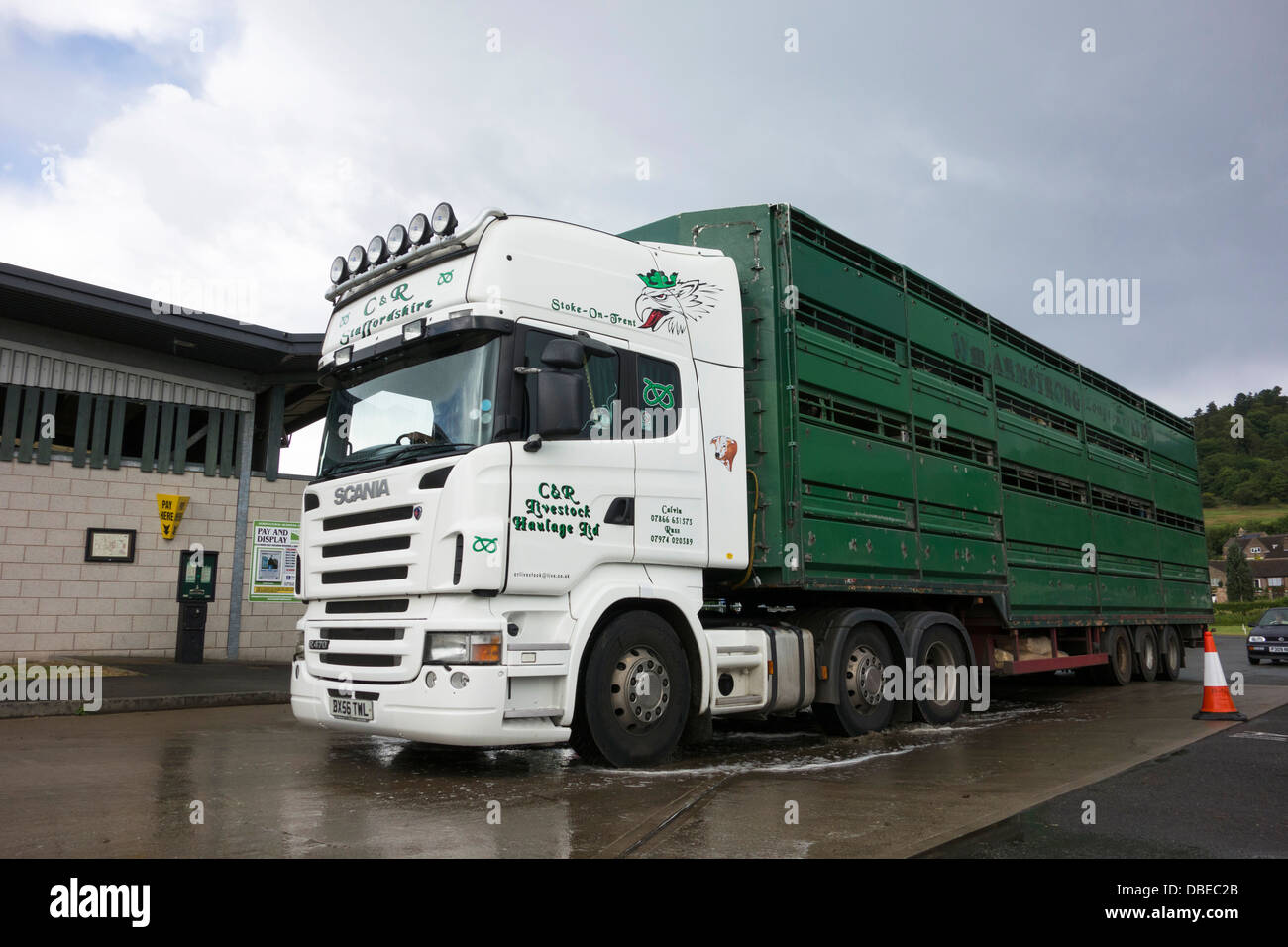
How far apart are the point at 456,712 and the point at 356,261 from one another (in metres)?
3.63

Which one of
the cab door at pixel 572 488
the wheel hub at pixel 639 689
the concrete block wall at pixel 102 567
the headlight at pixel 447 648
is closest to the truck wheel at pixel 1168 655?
the wheel hub at pixel 639 689

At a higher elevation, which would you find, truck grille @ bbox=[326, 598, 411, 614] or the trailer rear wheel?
truck grille @ bbox=[326, 598, 411, 614]

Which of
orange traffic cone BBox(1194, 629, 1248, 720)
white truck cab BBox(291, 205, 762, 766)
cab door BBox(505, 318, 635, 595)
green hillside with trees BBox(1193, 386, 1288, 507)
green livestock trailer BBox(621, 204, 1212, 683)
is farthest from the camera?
green hillside with trees BBox(1193, 386, 1288, 507)

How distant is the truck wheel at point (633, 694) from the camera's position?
6.04 m

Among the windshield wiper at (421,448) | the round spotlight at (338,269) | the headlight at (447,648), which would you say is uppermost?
the round spotlight at (338,269)

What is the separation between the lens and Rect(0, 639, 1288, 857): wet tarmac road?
4.26 meters

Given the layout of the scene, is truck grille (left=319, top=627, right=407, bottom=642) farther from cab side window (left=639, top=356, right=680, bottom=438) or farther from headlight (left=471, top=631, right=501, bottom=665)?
cab side window (left=639, top=356, right=680, bottom=438)

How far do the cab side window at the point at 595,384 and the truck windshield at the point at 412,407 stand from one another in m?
0.25

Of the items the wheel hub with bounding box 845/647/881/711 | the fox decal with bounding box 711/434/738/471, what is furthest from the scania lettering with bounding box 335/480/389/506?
the wheel hub with bounding box 845/647/881/711

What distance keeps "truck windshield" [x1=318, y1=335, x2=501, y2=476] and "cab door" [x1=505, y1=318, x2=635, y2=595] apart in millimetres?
255

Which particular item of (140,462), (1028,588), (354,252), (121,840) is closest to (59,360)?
(140,462)

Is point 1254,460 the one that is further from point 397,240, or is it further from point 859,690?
point 397,240

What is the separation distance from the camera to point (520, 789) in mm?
5660

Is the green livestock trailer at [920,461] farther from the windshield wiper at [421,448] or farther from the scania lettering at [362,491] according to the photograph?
the scania lettering at [362,491]
